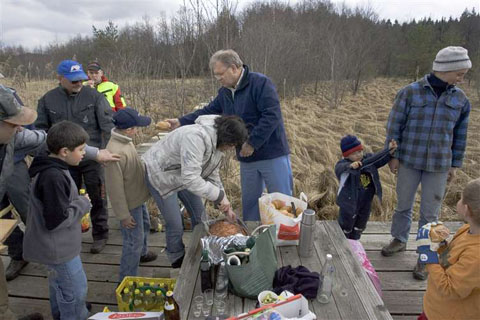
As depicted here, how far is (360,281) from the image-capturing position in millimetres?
1735

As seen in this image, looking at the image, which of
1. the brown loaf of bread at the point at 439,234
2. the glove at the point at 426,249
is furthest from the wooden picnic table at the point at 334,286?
the brown loaf of bread at the point at 439,234

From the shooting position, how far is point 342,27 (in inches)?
671

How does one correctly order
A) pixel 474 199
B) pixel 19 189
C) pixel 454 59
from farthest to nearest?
pixel 19 189, pixel 454 59, pixel 474 199

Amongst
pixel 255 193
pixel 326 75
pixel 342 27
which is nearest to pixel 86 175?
pixel 255 193

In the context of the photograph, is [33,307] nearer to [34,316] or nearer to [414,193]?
[34,316]

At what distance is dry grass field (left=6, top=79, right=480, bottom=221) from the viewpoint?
4398mm

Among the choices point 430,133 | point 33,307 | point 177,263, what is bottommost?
point 33,307

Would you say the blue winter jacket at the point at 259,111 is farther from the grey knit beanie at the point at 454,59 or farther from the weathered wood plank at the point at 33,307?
the weathered wood plank at the point at 33,307

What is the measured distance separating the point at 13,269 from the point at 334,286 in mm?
2709

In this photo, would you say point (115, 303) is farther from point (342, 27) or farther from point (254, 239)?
point (342, 27)

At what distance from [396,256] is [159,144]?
238 cm

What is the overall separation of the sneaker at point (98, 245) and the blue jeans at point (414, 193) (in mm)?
2833

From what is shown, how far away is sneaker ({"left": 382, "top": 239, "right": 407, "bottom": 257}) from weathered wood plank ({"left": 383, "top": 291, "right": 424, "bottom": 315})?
0.48 metres

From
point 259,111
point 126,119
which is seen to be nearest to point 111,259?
point 126,119
